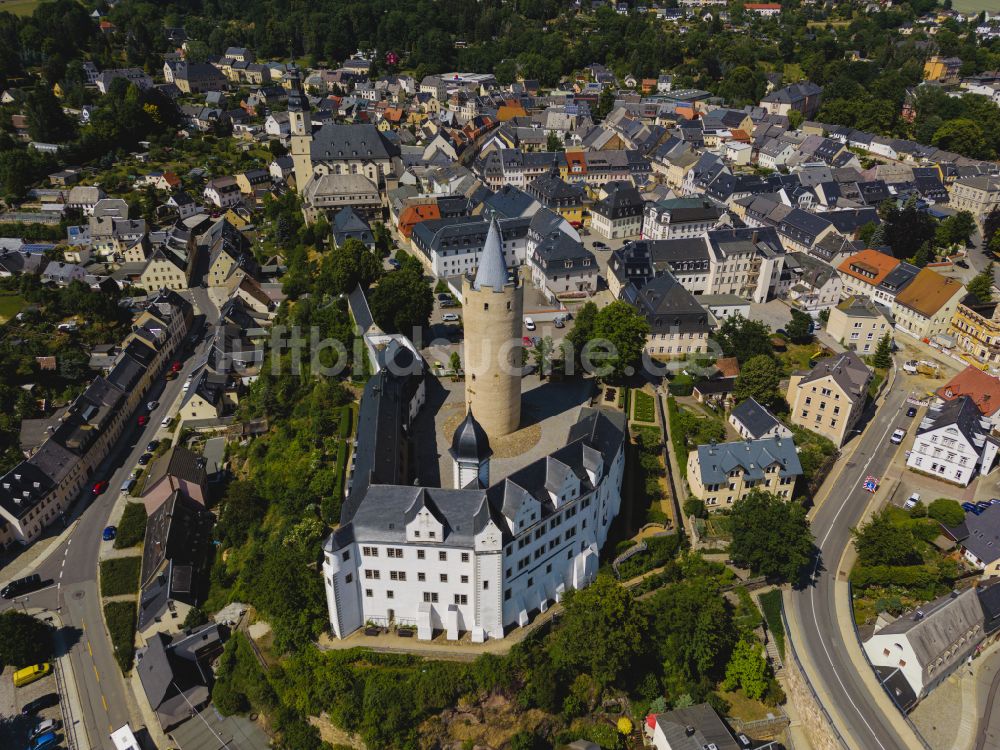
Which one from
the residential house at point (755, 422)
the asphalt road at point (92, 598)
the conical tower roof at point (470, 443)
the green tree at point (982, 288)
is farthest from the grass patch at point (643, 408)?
the green tree at point (982, 288)

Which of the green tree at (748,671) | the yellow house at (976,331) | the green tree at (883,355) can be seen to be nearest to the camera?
the green tree at (748,671)

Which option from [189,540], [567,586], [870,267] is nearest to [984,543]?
[567,586]

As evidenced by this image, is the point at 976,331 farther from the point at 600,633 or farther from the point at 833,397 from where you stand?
the point at 600,633

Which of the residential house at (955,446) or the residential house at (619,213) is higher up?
the residential house at (619,213)

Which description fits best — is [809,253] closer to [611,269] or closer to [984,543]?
[611,269]

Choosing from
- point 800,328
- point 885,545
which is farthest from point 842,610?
point 800,328

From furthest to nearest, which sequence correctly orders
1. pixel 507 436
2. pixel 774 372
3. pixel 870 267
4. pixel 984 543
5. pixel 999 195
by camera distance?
pixel 999 195 → pixel 870 267 → pixel 774 372 → pixel 507 436 → pixel 984 543

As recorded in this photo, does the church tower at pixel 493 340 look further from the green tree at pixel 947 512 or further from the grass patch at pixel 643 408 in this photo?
the green tree at pixel 947 512
